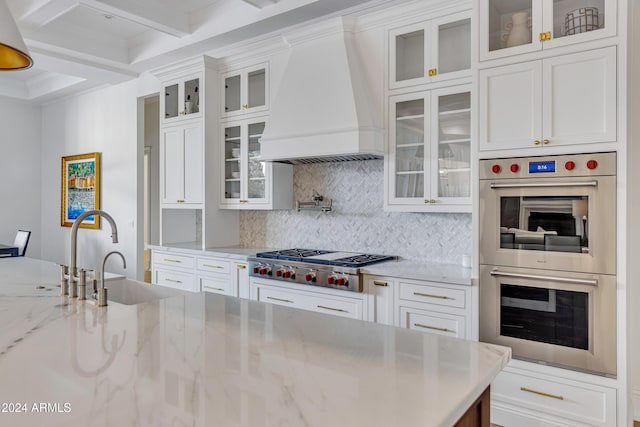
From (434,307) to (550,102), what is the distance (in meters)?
1.41

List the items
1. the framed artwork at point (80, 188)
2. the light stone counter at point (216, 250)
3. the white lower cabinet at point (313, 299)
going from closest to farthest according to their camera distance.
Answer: the white lower cabinet at point (313, 299) < the light stone counter at point (216, 250) < the framed artwork at point (80, 188)

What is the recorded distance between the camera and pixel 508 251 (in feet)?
8.53

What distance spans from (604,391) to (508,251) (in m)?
0.87

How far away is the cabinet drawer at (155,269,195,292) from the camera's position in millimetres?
4281

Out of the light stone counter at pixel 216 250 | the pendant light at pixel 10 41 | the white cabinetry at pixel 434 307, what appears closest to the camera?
the pendant light at pixel 10 41

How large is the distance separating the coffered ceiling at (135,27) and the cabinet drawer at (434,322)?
240 centimetres

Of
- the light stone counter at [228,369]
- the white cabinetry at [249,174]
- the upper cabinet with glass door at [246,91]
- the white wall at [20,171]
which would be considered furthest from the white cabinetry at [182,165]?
the white wall at [20,171]

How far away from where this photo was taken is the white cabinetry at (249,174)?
13.4ft

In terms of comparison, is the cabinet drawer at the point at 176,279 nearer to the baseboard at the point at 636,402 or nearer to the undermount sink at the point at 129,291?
the undermount sink at the point at 129,291

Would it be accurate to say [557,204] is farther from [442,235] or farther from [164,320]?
[164,320]

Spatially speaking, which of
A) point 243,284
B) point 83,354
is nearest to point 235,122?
point 243,284

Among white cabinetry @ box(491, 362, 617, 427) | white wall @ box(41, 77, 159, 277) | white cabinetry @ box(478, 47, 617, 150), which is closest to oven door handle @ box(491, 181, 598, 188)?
white cabinetry @ box(478, 47, 617, 150)

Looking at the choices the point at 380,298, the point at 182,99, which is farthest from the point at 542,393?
the point at 182,99

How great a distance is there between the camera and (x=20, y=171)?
272 inches
